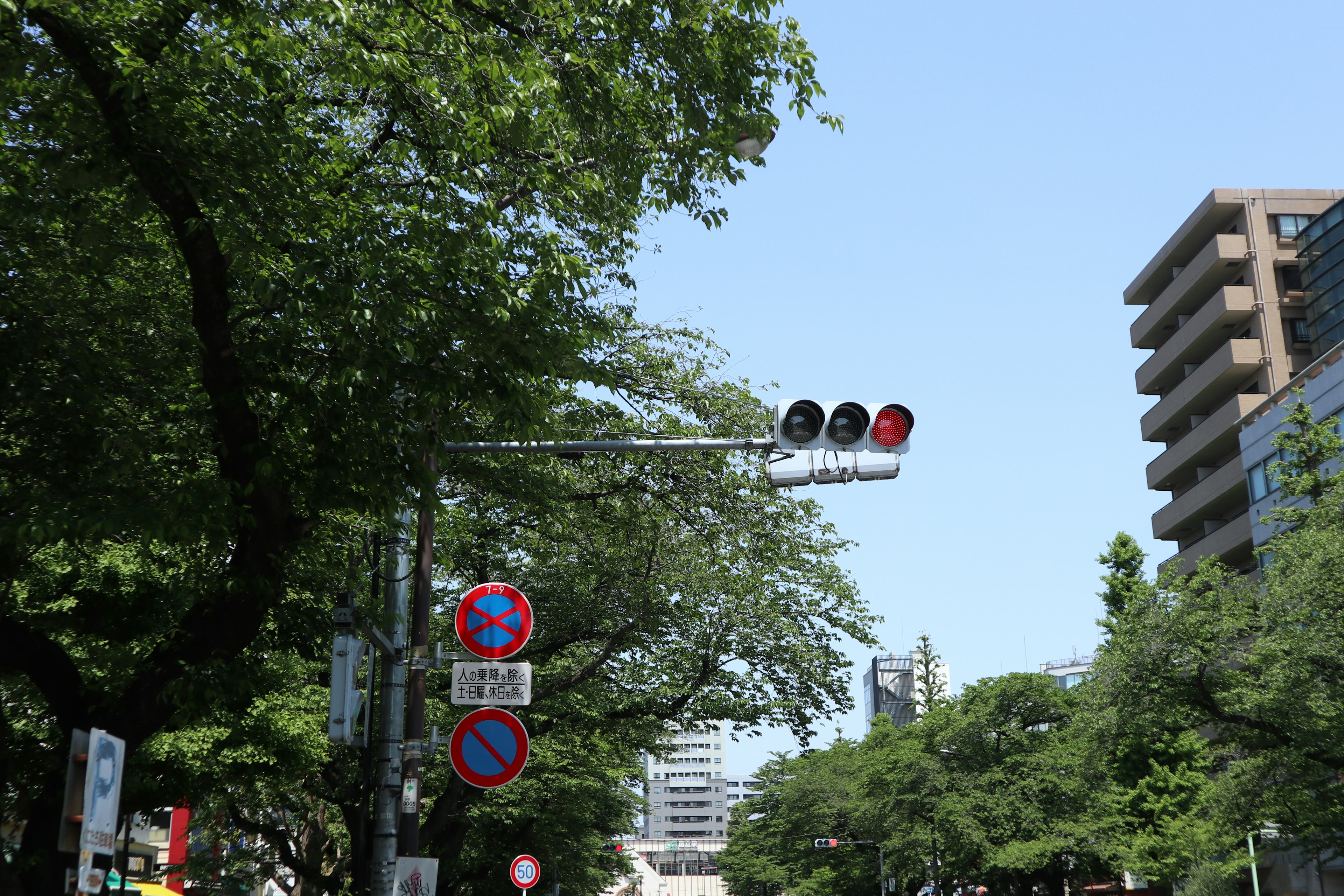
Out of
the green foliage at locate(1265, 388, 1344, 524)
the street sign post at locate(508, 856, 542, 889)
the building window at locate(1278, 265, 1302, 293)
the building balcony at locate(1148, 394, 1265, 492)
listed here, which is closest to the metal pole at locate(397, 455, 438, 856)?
the street sign post at locate(508, 856, 542, 889)

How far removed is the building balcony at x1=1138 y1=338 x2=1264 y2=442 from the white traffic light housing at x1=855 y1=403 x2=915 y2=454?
197 feet

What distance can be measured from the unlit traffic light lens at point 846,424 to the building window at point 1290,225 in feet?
212

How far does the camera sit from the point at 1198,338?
6562 centimetres

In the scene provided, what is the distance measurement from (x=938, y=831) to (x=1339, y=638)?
25046 mm

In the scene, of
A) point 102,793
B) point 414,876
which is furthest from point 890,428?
point 102,793

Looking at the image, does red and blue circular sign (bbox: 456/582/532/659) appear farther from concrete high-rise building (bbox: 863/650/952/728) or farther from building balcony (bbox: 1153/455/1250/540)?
concrete high-rise building (bbox: 863/650/952/728)

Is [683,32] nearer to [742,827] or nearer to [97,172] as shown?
[97,172]

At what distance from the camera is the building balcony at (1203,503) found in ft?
198

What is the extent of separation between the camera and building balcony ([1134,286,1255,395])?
62875 millimetres

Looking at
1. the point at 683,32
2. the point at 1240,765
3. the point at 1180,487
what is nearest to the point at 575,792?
the point at 1240,765

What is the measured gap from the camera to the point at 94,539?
921cm

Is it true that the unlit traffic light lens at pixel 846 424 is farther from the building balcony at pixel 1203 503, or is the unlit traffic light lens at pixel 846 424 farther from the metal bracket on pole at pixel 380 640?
the building balcony at pixel 1203 503

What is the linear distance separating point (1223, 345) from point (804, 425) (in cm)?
6252

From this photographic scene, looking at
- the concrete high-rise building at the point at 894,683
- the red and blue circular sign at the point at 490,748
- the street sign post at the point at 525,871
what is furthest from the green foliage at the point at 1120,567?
the concrete high-rise building at the point at 894,683
